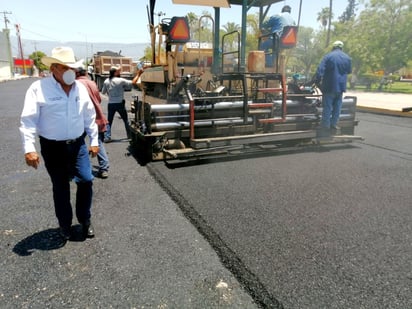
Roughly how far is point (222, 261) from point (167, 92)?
411 centimetres

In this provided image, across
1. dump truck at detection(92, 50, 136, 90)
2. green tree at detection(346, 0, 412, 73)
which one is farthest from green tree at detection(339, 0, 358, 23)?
dump truck at detection(92, 50, 136, 90)

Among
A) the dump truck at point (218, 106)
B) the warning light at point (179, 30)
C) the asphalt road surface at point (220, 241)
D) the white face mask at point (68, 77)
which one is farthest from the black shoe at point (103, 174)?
the warning light at point (179, 30)

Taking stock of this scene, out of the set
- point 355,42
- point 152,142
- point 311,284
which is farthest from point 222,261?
point 355,42

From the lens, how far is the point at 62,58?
297 cm

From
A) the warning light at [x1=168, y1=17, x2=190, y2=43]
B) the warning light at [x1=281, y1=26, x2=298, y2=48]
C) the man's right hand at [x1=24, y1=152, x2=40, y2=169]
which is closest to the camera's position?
the man's right hand at [x1=24, y1=152, x2=40, y2=169]

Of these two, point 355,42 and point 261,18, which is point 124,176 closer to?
point 261,18

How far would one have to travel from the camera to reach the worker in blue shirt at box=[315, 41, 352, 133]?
251 inches

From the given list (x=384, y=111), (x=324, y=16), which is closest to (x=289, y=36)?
(x=384, y=111)

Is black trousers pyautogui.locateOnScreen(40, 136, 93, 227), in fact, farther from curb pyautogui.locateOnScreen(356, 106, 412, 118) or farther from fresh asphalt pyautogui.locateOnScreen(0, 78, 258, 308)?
curb pyautogui.locateOnScreen(356, 106, 412, 118)

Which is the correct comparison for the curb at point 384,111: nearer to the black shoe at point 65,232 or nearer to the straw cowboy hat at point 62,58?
the straw cowboy hat at point 62,58

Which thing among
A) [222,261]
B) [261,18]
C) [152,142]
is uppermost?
[261,18]

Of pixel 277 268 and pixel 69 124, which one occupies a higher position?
pixel 69 124

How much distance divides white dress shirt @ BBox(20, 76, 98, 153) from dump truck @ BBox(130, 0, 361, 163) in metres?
2.53

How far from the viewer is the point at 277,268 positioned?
8.69ft
